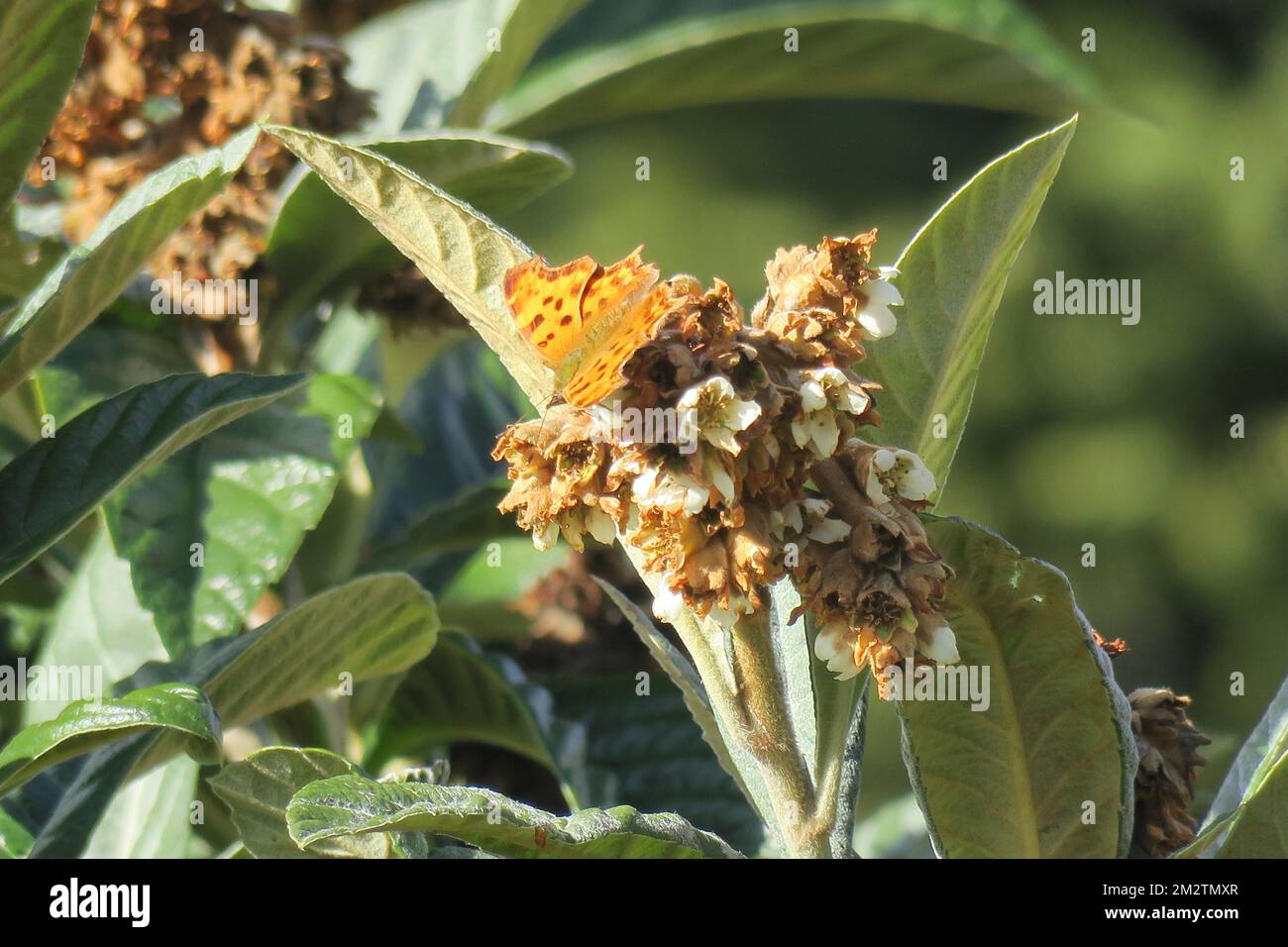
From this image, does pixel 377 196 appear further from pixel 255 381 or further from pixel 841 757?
pixel 841 757

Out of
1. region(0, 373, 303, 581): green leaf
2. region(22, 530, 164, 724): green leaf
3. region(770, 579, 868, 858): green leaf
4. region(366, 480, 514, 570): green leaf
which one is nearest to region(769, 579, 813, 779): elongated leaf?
region(770, 579, 868, 858): green leaf

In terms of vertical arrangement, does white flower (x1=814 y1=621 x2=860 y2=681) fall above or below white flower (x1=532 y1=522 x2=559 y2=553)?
below

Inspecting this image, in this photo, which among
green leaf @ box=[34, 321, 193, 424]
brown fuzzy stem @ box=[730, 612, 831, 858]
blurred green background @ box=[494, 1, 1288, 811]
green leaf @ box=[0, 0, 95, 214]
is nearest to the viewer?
brown fuzzy stem @ box=[730, 612, 831, 858]

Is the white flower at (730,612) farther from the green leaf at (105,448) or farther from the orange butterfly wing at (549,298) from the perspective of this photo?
the green leaf at (105,448)

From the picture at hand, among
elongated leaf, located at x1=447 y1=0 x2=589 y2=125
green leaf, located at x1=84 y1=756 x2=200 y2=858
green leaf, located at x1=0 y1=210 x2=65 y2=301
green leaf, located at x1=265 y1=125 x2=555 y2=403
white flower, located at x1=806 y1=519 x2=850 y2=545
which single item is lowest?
green leaf, located at x1=84 y1=756 x2=200 y2=858

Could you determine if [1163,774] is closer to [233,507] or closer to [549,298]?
[549,298]

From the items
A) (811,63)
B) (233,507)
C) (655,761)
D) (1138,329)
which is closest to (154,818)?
(233,507)

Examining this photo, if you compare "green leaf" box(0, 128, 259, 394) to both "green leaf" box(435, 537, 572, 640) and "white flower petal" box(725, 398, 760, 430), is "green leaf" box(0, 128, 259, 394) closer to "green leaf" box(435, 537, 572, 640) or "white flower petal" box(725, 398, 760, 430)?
"white flower petal" box(725, 398, 760, 430)

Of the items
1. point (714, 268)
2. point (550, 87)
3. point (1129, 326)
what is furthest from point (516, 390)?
point (1129, 326)

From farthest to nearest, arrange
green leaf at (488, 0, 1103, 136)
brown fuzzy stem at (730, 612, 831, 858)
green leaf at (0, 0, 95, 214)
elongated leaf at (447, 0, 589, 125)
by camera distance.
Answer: green leaf at (488, 0, 1103, 136) < elongated leaf at (447, 0, 589, 125) < green leaf at (0, 0, 95, 214) < brown fuzzy stem at (730, 612, 831, 858)

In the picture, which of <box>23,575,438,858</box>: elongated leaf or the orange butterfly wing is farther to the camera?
<box>23,575,438,858</box>: elongated leaf
